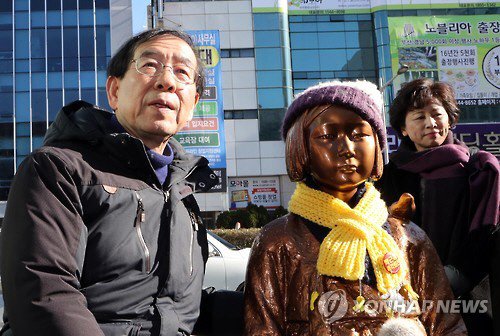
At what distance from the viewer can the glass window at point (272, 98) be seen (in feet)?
90.5

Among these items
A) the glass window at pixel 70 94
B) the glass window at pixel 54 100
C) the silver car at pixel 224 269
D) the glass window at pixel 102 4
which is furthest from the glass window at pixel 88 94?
the silver car at pixel 224 269

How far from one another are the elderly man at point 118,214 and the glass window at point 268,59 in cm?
2628

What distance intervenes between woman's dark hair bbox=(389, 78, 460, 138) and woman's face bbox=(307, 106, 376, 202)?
2.57 ft

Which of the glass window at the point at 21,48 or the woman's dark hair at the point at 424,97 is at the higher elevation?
the glass window at the point at 21,48

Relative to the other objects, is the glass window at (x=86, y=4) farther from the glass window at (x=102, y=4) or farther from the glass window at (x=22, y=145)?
the glass window at (x=22, y=145)

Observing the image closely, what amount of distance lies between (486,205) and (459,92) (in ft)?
91.8

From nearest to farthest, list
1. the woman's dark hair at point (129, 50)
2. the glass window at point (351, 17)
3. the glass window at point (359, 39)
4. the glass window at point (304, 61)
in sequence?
the woman's dark hair at point (129, 50) < the glass window at point (304, 61) < the glass window at point (359, 39) < the glass window at point (351, 17)

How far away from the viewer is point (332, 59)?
29.3 meters

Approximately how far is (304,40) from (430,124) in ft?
91.1

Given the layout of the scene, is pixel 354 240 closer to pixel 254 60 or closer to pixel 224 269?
pixel 224 269

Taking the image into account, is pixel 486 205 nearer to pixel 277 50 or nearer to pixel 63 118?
pixel 63 118

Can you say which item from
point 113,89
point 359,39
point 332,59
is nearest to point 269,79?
point 332,59

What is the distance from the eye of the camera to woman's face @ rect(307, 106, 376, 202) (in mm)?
1893

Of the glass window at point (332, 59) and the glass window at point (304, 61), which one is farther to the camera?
the glass window at point (332, 59)
